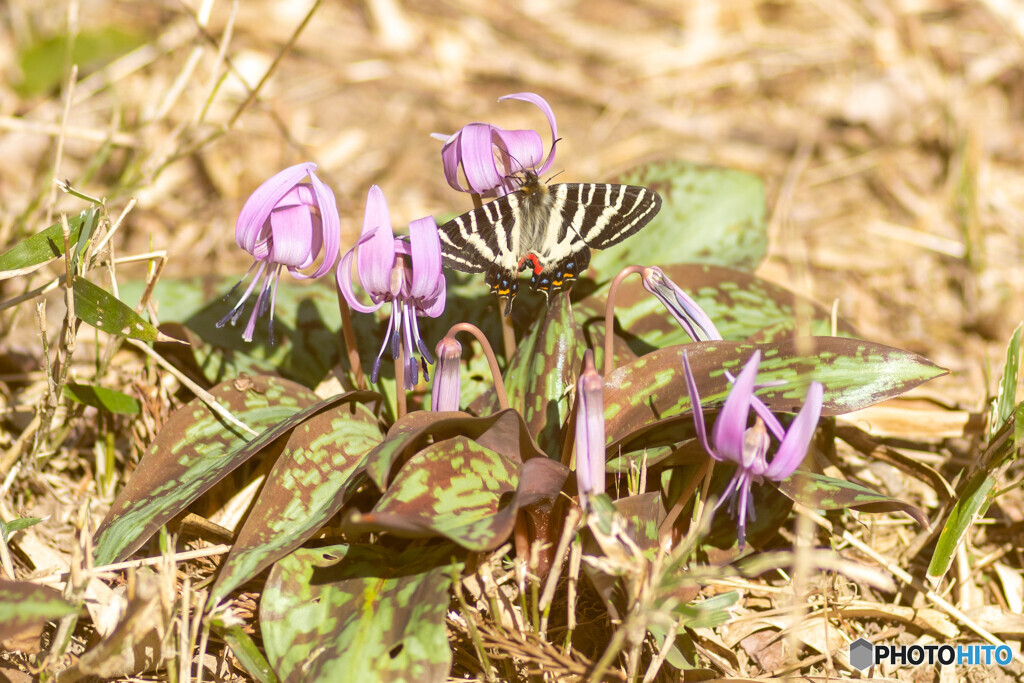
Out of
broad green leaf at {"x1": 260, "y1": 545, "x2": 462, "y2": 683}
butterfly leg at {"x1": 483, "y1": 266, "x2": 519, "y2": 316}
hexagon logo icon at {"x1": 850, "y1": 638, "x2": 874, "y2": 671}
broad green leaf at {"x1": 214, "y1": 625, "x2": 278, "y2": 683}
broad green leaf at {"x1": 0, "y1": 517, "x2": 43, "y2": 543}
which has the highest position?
butterfly leg at {"x1": 483, "y1": 266, "x2": 519, "y2": 316}

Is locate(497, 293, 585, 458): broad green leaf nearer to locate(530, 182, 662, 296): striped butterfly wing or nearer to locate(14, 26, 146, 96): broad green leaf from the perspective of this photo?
locate(530, 182, 662, 296): striped butterfly wing

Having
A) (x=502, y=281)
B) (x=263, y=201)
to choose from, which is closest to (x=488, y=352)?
(x=502, y=281)

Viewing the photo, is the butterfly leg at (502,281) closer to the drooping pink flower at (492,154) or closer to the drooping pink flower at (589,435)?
the drooping pink flower at (492,154)

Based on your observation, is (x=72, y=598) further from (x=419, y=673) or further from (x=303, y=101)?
(x=303, y=101)

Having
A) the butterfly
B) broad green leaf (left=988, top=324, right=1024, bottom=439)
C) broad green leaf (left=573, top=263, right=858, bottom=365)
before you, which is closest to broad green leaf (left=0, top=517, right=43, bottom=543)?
the butterfly

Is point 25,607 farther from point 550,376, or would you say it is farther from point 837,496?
point 837,496

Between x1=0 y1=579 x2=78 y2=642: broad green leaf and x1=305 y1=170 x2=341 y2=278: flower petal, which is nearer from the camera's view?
x1=0 y1=579 x2=78 y2=642: broad green leaf

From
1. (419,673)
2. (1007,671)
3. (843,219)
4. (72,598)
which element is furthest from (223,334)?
(843,219)
